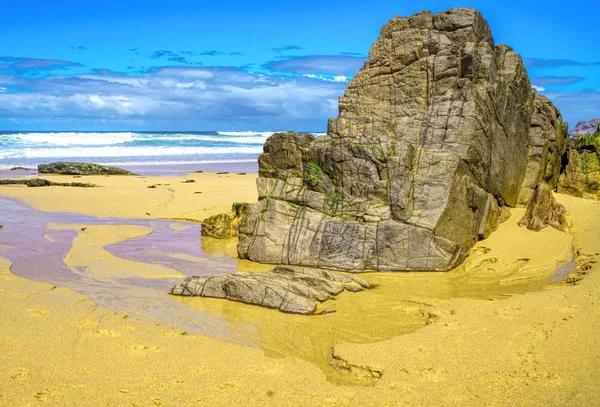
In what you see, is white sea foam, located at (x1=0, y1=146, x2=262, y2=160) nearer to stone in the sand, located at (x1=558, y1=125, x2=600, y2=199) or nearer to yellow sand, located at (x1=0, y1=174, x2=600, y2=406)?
stone in the sand, located at (x1=558, y1=125, x2=600, y2=199)

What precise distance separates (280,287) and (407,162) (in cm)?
370

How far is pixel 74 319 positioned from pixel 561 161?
1348cm

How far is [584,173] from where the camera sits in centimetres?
1398

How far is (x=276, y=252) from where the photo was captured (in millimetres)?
9633

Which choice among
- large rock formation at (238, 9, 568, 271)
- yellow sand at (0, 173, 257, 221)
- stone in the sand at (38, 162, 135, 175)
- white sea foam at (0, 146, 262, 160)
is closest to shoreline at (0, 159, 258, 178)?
stone in the sand at (38, 162, 135, 175)

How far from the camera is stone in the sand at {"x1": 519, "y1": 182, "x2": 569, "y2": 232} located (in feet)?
33.5

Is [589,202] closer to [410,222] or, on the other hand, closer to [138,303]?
[410,222]

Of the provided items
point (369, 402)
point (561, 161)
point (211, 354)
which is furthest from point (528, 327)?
point (561, 161)

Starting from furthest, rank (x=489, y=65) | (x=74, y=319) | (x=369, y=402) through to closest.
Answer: (x=489, y=65) → (x=74, y=319) → (x=369, y=402)

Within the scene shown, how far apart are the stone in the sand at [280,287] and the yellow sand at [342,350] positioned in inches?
8.0

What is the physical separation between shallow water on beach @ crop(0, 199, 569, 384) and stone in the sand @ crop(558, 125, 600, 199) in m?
6.07

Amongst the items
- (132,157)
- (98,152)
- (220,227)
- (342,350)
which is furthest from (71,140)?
(342,350)

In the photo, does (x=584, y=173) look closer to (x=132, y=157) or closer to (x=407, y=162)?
(x=407, y=162)

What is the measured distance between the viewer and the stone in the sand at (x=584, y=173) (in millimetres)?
13820
